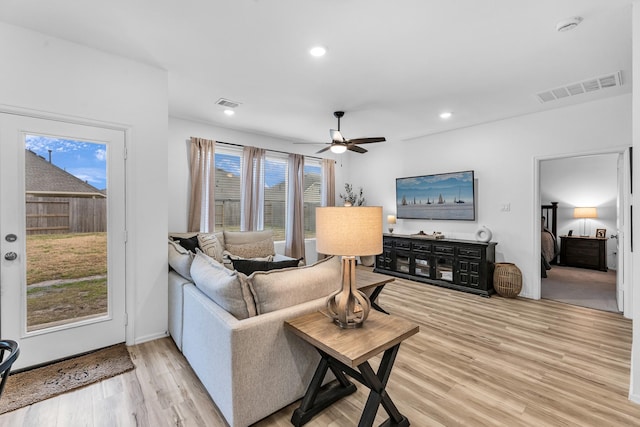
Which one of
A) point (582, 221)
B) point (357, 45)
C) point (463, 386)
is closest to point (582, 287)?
point (582, 221)

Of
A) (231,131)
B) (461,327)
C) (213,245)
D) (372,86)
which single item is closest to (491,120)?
(372,86)

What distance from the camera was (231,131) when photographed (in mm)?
5078

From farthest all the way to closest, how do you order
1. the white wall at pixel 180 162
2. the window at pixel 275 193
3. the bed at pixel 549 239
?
the window at pixel 275 193 < the bed at pixel 549 239 < the white wall at pixel 180 162

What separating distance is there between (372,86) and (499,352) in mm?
2990

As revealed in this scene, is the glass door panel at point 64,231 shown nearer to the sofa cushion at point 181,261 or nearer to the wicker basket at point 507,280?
the sofa cushion at point 181,261

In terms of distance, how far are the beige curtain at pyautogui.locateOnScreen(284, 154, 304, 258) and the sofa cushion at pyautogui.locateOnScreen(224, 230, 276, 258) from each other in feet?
2.76

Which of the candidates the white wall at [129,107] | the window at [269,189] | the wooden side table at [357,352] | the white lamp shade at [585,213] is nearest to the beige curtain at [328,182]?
the window at [269,189]

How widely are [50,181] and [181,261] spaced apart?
1.23m

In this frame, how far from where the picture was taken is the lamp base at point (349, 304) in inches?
65.9

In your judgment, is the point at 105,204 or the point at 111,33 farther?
the point at 105,204

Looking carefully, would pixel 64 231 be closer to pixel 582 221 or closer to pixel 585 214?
pixel 585 214

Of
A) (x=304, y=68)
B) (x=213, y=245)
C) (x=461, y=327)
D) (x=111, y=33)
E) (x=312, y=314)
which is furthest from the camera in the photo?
(x=213, y=245)

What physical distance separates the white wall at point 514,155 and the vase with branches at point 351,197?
1209 mm

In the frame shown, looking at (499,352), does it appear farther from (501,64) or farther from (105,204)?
(105,204)
